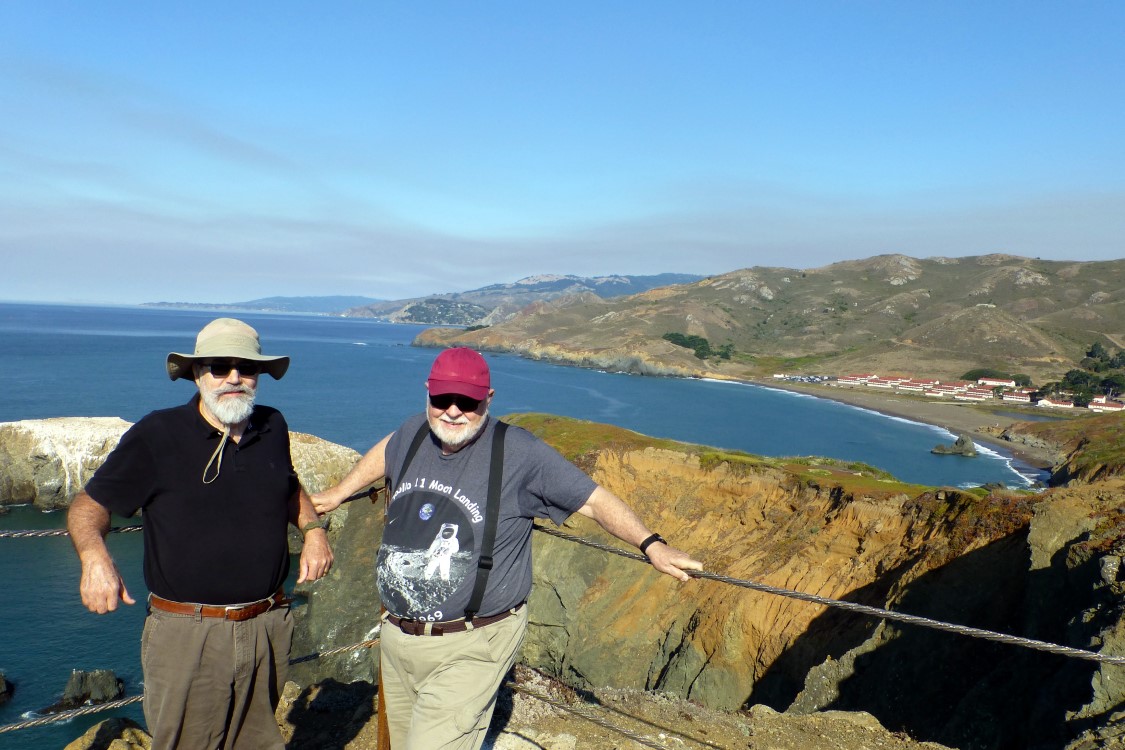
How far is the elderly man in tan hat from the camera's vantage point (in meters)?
3.36

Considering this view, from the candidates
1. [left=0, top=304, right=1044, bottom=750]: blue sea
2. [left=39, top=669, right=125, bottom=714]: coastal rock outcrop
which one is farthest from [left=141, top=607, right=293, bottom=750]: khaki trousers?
[left=39, top=669, right=125, bottom=714]: coastal rock outcrop

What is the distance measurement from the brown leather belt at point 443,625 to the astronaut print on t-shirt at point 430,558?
0.04m

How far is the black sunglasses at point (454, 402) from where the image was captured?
3613 mm

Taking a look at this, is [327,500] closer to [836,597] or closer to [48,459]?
[836,597]

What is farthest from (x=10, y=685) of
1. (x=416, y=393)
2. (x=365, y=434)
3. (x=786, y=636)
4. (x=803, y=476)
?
(x=416, y=393)

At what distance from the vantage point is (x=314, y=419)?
7106 cm

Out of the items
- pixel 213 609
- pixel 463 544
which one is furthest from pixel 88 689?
pixel 463 544

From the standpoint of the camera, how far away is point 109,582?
3.24m

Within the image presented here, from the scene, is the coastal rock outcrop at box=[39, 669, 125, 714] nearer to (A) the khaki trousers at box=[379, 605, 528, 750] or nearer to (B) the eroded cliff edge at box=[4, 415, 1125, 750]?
(B) the eroded cliff edge at box=[4, 415, 1125, 750]

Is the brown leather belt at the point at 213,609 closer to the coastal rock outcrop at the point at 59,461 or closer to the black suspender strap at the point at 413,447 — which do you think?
the black suspender strap at the point at 413,447

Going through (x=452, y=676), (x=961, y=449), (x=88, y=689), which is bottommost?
(x=961, y=449)

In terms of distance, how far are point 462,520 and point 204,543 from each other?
4.20 ft

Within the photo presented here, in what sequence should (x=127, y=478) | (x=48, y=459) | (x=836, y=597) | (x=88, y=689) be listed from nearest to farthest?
(x=127, y=478) → (x=836, y=597) → (x=88, y=689) → (x=48, y=459)

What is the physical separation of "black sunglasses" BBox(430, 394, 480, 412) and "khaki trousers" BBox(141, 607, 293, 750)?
145 centimetres
